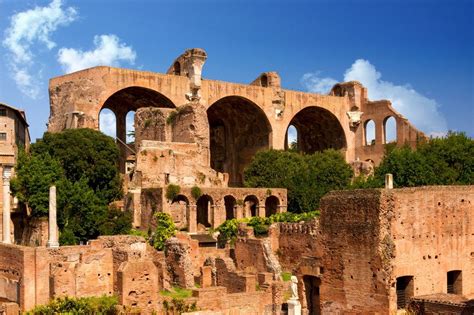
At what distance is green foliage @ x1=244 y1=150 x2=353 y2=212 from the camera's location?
3962 centimetres

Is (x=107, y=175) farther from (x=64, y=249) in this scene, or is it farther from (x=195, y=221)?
(x=64, y=249)

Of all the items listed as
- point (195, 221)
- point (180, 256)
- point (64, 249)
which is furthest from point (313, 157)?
point (64, 249)

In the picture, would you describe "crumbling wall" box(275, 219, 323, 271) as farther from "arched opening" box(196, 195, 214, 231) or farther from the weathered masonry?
"arched opening" box(196, 195, 214, 231)

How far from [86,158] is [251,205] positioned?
9994 millimetres

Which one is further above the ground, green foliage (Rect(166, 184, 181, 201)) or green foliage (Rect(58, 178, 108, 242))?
green foliage (Rect(166, 184, 181, 201))

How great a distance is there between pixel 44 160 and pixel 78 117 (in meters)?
9.46

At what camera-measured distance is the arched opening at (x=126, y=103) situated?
4756 centimetres

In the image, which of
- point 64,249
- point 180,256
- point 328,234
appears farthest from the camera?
point 180,256

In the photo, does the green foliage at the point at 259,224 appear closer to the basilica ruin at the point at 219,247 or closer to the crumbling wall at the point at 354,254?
the basilica ruin at the point at 219,247

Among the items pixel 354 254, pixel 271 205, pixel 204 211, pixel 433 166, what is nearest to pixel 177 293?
pixel 354 254

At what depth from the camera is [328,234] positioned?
21.0m

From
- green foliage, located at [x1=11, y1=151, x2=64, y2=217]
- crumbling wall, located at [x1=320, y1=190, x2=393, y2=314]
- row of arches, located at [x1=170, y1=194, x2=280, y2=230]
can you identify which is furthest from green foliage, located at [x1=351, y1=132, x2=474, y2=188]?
crumbling wall, located at [x1=320, y1=190, x2=393, y2=314]

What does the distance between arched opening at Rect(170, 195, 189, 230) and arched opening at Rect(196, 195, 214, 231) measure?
1765mm

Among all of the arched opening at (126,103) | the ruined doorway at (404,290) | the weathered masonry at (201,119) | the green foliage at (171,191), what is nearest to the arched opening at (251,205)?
the weathered masonry at (201,119)
